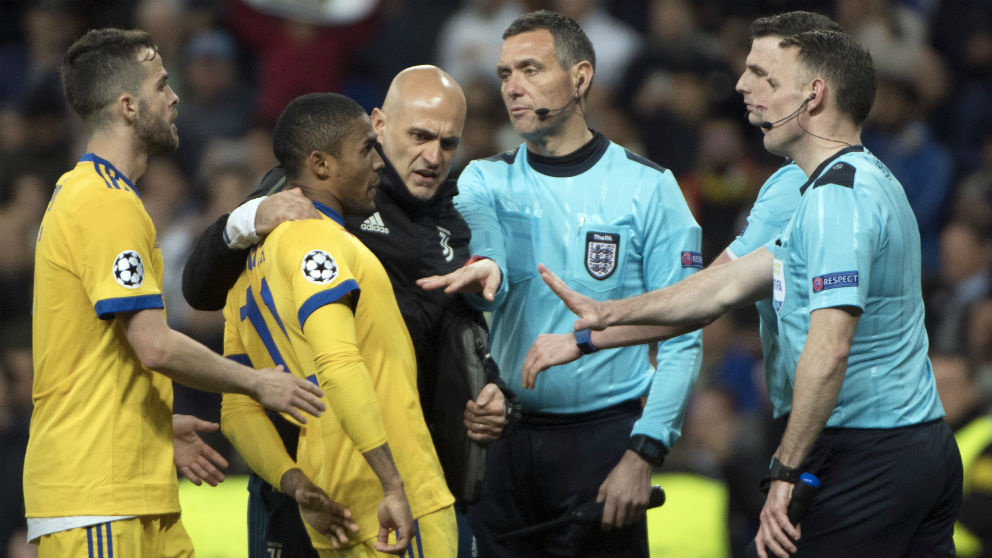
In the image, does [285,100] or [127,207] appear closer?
[127,207]

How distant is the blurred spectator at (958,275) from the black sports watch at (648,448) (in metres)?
3.70

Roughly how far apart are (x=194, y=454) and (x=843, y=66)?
229 cm

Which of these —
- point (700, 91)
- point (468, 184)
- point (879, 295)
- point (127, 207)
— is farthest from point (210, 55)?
point (879, 295)

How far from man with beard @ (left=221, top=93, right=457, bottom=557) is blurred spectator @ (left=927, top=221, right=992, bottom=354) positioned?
469 centimetres

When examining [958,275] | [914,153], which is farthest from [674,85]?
[958,275]

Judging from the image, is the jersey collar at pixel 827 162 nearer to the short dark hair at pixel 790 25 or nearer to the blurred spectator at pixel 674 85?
the short dark hair at pixel 790 25

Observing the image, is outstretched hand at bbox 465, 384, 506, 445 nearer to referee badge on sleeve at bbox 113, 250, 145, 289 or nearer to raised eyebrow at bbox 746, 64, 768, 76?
referee badge on sleeve at bbox 113, 250, 145, 289

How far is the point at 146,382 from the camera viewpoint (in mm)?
3492

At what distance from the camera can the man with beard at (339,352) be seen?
3236 mm

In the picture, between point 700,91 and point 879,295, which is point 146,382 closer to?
point 879,295

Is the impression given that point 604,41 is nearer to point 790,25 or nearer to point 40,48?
point 40,48

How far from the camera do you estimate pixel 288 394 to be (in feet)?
10.7

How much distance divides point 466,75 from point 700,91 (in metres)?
1.69

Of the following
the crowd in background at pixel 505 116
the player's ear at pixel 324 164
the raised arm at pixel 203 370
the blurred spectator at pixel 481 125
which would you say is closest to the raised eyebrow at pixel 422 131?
the player's ear at pixel 324 164
